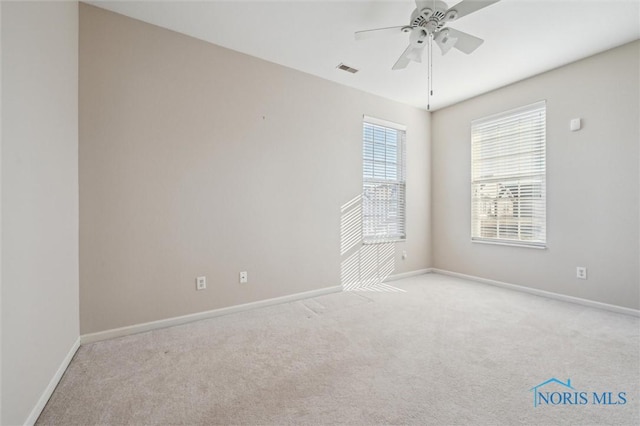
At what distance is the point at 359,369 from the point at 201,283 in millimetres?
1740

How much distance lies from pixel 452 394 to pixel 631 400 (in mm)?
989

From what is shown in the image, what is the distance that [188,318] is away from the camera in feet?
9.01

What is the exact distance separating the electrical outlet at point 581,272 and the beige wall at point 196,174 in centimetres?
278

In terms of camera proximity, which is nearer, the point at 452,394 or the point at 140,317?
the point at 452,394

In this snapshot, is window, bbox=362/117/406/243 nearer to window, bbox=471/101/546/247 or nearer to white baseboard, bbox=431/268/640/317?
window, bbox=471/101/546/247

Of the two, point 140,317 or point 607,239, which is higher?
point 607,239

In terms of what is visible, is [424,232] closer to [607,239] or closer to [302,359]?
[607,239]

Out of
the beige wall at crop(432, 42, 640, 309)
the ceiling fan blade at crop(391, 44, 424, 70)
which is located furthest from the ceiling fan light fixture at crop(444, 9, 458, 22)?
the beige wall at crop(432, 42, 640, 309)

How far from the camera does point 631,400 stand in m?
1.61

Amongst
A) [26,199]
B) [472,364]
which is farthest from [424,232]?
[26,199]

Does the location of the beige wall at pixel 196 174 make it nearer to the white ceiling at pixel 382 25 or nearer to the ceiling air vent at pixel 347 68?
the white ceiling at pixel 382 25

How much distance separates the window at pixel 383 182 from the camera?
415 cm

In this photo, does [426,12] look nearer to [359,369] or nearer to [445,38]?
[445,38]

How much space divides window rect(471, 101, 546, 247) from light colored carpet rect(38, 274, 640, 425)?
3.81 feet
